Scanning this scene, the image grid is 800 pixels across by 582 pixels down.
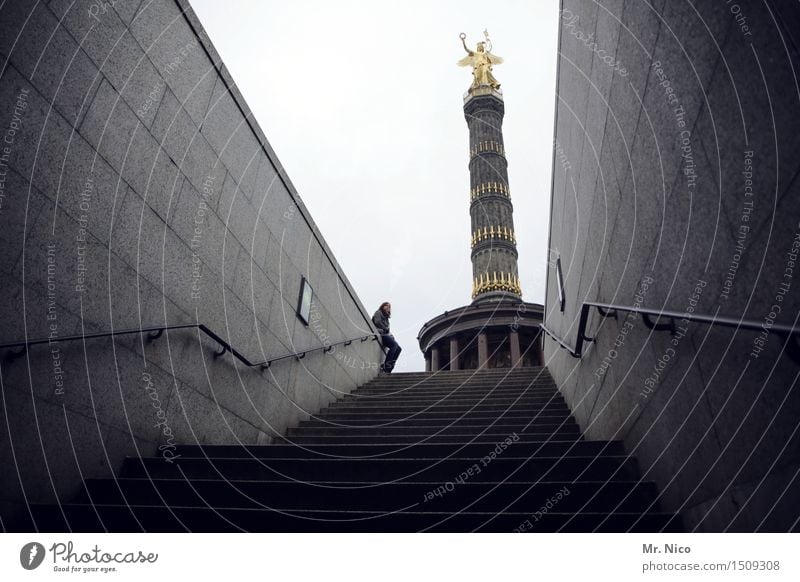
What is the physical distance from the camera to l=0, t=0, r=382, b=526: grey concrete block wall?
3.03m

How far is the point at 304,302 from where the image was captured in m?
7.32

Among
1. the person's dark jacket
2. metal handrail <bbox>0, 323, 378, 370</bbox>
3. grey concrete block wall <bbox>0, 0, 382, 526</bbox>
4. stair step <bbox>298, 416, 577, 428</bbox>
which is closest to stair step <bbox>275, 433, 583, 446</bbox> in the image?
stair step <bbox>298, 416, 577, 428</bbox>

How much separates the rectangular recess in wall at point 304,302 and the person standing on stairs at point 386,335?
420 cm

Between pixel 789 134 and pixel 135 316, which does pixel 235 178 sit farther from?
pixel 789 134

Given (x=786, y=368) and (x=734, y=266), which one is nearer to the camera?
(x=786, y=368)

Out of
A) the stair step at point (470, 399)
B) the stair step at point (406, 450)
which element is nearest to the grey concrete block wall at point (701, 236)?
the stair step at point (406, 450)

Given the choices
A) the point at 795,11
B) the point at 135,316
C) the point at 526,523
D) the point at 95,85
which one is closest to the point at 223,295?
the point at 135,316

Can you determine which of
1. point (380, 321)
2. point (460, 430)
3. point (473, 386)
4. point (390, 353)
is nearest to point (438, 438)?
point (460, 430)

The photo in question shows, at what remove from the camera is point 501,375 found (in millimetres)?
8586

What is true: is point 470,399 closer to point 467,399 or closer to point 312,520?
point 467,399

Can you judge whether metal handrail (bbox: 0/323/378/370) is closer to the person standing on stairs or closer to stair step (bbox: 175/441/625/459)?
stair step (bbox: 175/441/625/459)

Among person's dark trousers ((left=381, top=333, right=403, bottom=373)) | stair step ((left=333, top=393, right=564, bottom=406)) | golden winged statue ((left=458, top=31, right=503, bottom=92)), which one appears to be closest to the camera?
stair step ((left=333, top=393, right=564, bottom=406))

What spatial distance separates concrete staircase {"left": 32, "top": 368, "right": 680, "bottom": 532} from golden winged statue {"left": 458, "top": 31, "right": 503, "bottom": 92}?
102ft

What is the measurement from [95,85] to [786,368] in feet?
15.4
